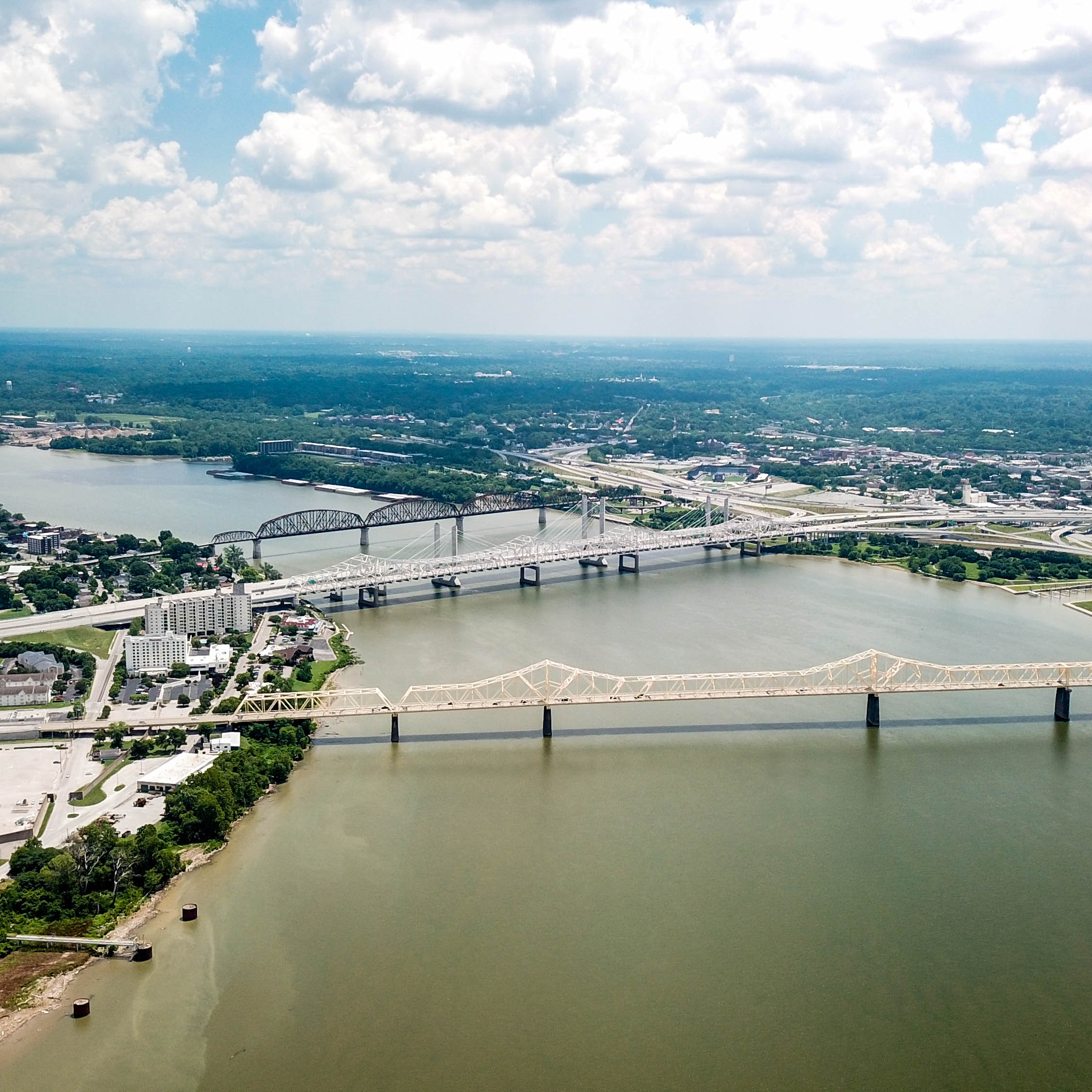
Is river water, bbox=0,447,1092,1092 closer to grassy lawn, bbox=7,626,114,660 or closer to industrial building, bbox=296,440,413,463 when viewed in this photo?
grassy lawn, bbox=7,626,114,660

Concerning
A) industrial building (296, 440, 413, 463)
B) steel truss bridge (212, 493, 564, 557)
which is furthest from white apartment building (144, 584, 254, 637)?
industrial building (296, 440, 413, 463)

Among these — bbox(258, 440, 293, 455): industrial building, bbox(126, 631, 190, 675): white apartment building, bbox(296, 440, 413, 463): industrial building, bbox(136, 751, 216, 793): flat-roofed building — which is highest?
bbox(258, 440, 293, 455): industrial building

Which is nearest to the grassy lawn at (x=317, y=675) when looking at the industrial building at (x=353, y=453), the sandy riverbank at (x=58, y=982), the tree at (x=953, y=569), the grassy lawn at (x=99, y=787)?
the grassy lawn at (x=99, y=787)

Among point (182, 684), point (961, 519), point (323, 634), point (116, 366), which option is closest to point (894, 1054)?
point (182, 684)

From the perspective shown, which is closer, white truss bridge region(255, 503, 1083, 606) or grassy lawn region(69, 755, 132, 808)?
grassy lawn region(69, 755, 132, 808)

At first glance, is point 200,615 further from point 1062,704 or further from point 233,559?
point 1062,704

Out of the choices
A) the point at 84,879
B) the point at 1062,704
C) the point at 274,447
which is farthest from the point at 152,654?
the point at 274,447
